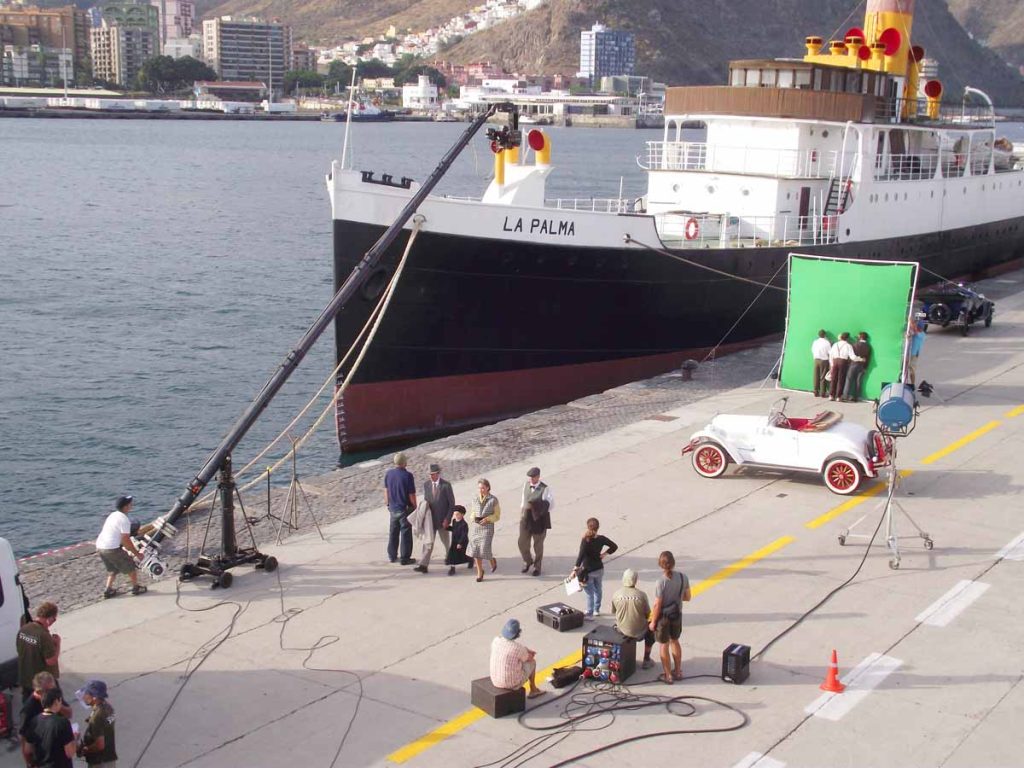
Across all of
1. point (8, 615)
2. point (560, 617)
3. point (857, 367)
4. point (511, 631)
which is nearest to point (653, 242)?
point (857, 367)

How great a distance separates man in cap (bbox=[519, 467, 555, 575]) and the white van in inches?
201

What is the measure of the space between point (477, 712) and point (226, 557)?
4.13 m

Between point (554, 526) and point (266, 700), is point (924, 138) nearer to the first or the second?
point (554, 526)

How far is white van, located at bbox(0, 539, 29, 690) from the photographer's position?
933 cm

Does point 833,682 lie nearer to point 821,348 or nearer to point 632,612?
point 632,612

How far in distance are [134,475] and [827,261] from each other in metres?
14.0

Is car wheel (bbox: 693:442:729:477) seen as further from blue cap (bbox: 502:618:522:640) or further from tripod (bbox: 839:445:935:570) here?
blue cap (bbox: 502:618:522:640)

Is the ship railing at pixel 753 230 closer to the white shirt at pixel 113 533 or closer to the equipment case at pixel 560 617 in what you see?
the equipment case at pixel 560 617

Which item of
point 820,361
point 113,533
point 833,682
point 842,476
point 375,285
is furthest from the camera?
point 375,285

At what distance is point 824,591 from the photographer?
1227 centimetres

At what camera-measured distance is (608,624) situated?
37.7ft

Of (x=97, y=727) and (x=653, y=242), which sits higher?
(x=653, y=242)

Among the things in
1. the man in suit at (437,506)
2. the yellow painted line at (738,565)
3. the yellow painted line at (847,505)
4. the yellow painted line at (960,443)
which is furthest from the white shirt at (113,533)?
the yellow painted line at (960,443)

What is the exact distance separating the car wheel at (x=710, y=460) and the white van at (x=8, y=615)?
9.51 metres
